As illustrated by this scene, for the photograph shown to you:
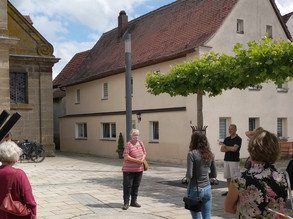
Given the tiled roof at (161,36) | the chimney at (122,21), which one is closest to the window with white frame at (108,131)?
the tiled roof at (161,36)

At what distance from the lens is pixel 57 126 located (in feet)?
113

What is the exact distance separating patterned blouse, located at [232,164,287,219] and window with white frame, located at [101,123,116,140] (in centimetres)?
2252

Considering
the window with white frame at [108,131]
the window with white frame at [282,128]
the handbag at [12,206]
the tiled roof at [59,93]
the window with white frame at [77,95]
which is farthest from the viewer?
the tiled roof at [59,93]

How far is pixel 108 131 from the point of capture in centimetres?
2669

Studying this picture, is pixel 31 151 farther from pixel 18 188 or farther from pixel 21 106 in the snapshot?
pixel 18 188

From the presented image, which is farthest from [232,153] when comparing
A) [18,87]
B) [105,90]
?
[105,90]

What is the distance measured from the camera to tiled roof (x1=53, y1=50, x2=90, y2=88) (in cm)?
3494

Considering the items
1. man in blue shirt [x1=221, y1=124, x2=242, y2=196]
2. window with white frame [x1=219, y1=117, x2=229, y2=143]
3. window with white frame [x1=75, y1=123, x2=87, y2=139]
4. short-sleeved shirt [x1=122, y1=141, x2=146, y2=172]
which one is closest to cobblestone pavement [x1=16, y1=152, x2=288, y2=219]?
man in blue shirt [x1=221, y1=124, x2=242, y2=196]

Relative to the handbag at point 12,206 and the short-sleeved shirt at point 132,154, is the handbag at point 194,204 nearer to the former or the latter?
the handbag at point 12,206

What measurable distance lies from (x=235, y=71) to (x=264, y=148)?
22.9ft

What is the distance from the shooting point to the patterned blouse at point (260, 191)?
3.33 m

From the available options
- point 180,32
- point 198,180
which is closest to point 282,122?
point 180,32

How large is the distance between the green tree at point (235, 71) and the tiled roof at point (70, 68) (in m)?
22.5

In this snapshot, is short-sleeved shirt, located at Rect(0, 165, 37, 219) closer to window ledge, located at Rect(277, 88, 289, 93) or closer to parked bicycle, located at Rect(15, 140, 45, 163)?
parked bicycle, located at Rect(15, 140, 45, 163)
